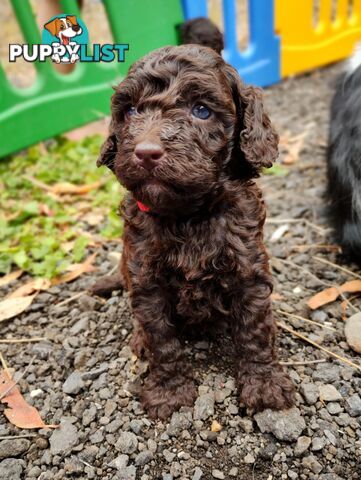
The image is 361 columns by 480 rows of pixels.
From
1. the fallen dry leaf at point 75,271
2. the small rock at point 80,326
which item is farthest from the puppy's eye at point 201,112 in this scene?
the fallen dry leaf at point 75,271

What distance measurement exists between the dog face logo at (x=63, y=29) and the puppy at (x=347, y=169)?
2.39 m

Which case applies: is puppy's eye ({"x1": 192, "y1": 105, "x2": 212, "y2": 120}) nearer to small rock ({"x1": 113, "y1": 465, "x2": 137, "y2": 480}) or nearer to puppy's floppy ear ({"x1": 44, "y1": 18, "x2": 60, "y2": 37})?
small rock ({"x1": 113, "y1": 465, "x2": 137, "y2": 480})

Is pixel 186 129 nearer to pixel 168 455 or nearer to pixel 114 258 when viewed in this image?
pixel 168 455

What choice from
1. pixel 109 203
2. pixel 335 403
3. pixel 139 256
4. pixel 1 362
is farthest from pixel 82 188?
pixel 335 403

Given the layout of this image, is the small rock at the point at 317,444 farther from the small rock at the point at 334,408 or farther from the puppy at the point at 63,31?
the puppy at the point at 63,31

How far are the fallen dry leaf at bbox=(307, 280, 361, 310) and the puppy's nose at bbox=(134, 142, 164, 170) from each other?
1.75 m

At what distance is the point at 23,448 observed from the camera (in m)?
2.50

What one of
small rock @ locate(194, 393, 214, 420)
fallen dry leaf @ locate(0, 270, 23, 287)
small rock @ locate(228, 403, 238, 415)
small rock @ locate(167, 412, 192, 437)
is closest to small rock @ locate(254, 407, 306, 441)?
small rock @ locate(228, 403, 238, 415)

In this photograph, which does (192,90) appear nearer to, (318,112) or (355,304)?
(355,304)

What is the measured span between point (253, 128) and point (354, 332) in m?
Result: 1.45

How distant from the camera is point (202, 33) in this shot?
499cm

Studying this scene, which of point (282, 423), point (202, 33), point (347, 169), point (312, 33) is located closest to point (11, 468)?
point (282, 423)

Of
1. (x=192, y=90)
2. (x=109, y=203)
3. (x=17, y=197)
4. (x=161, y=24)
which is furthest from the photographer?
(x=161, y=24)

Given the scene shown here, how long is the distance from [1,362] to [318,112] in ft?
16.6
